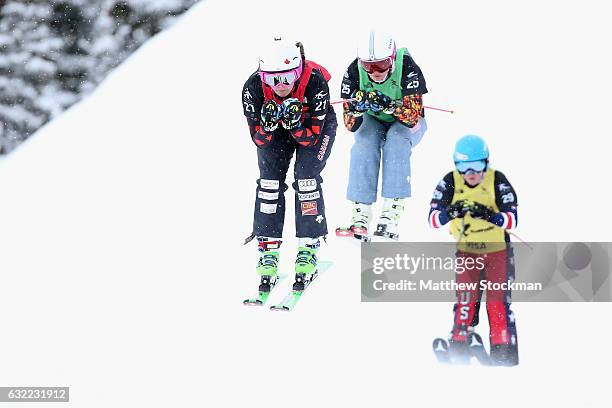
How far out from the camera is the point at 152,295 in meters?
8.45

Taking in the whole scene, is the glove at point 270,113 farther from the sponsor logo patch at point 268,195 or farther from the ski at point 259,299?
the ski at point 259,299

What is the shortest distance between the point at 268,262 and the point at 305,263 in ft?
1.05

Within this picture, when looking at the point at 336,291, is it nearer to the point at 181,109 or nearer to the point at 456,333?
the point at 456,333

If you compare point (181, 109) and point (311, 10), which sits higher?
point (311, 10)

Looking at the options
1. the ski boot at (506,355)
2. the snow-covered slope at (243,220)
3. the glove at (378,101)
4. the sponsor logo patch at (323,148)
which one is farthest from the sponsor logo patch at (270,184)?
the ski boot at (506,355)

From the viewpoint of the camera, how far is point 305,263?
8.28 metres

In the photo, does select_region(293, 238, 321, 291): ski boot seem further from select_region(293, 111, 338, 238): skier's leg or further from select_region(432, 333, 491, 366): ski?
select_region(432, 333, 491, 366): ski

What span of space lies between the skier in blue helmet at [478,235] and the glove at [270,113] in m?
1.72

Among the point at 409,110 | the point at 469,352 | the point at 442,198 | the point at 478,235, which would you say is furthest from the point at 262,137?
the point at 469,352

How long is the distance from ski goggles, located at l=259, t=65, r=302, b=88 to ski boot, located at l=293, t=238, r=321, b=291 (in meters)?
1.39

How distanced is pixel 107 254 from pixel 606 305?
4.68m

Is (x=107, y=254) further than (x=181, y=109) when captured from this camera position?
No

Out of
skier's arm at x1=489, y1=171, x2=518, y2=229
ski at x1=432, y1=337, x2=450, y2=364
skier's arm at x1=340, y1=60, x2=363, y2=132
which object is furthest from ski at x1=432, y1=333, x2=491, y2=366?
skier's arm at x1=340, y1=60, x2=363, y2=132

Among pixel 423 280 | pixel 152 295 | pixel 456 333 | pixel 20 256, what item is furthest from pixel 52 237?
pixel 456 333
